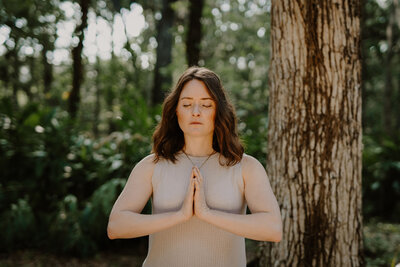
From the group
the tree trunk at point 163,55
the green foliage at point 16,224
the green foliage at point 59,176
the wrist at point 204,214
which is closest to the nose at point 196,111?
the wrist at point 204,214

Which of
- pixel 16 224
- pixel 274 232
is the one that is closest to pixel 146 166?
pixel 274 232

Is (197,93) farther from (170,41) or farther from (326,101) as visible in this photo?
(170,41)

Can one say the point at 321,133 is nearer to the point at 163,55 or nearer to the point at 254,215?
the point at 254,215

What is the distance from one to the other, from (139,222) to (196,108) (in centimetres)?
70

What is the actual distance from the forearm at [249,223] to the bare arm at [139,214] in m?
0.14

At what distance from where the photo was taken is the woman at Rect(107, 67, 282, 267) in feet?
6.68

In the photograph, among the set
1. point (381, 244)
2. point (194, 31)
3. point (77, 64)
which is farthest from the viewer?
point (77, 64)

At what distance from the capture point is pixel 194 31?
8609mm

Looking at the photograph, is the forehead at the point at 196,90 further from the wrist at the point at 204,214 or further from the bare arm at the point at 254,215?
the wrist at the point at 204,214

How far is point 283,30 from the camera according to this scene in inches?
129

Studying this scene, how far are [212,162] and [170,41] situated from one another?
937cm

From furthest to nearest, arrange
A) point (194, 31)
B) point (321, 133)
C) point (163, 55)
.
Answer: point (163, 55), point (194, 31), point (321, 133)

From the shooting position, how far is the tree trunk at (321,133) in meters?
3.13

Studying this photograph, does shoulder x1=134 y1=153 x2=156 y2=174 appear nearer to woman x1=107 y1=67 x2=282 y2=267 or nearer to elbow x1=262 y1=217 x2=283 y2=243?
woman x1=107 y1=67 x2=282 y2=267
